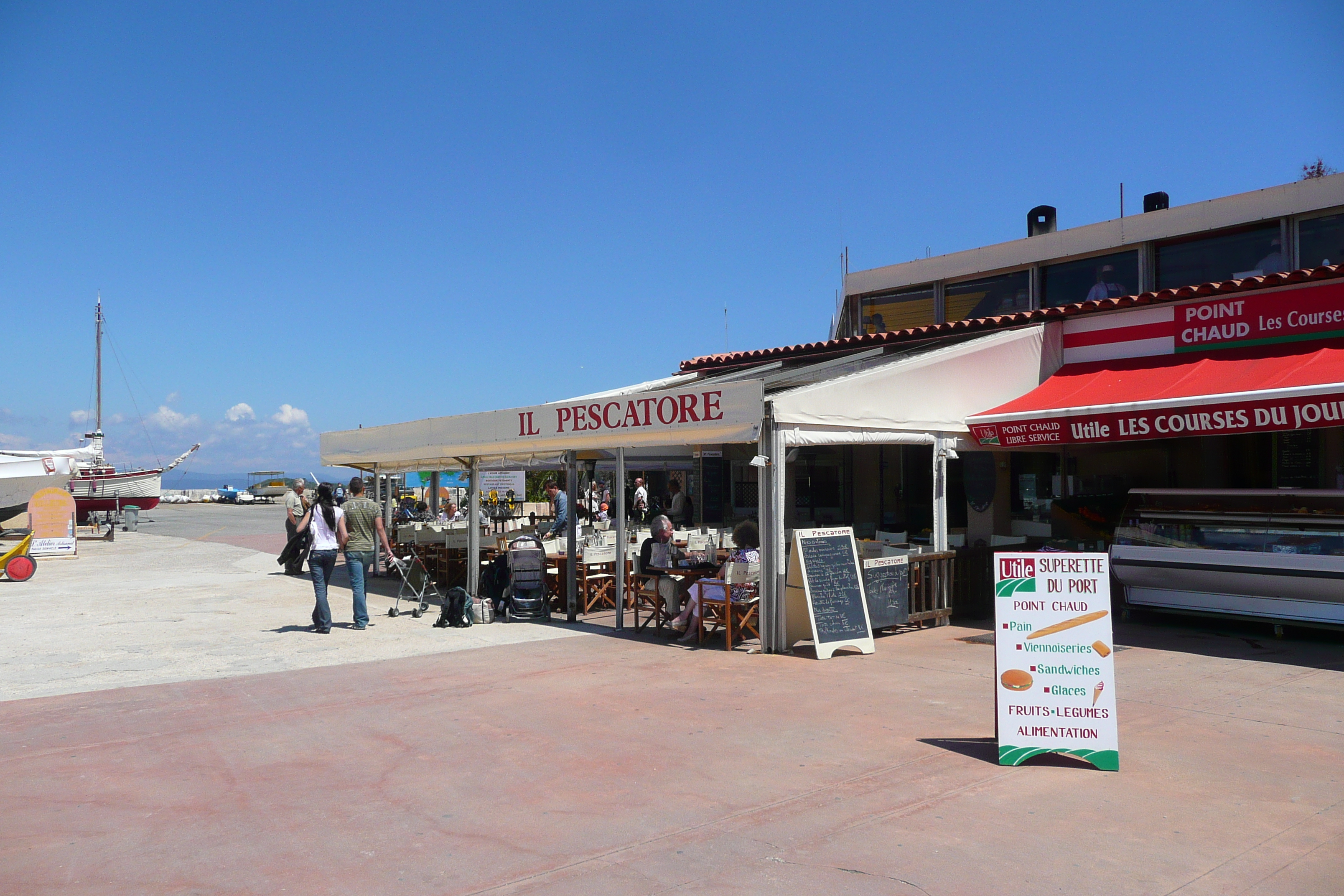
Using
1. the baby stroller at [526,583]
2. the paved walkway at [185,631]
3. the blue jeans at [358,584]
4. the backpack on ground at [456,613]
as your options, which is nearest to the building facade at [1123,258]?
the baby stroller at [526,583]

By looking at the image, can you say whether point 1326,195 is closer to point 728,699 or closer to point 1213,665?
point 1213,665

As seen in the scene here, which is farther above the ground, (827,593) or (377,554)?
(827,593)

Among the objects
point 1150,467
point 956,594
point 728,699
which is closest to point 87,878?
point 728,699

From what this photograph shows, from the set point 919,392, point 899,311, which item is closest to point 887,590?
point 919,392

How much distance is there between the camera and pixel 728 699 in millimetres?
7129

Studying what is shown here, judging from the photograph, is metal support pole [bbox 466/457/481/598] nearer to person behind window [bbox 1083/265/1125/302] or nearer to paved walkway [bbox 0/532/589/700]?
paved walkway [bbox 0/532/589/700]

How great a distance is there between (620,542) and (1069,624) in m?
5.56

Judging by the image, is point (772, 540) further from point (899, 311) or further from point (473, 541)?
point (899, 311)

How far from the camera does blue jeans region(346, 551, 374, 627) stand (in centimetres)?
1072

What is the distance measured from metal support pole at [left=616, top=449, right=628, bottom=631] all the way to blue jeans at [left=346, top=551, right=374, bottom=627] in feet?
9.22

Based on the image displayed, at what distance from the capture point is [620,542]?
34.2 feet

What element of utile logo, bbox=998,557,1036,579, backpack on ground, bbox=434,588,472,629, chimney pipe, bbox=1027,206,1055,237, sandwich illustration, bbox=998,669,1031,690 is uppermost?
chimney pipe, bbox=1027,206,1055,237

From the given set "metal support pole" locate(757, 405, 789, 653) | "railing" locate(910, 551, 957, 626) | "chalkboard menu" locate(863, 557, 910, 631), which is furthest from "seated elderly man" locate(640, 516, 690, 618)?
"railing" locate(910, 551, 957, 626)

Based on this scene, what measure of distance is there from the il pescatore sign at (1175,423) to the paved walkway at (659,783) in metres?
2.14
